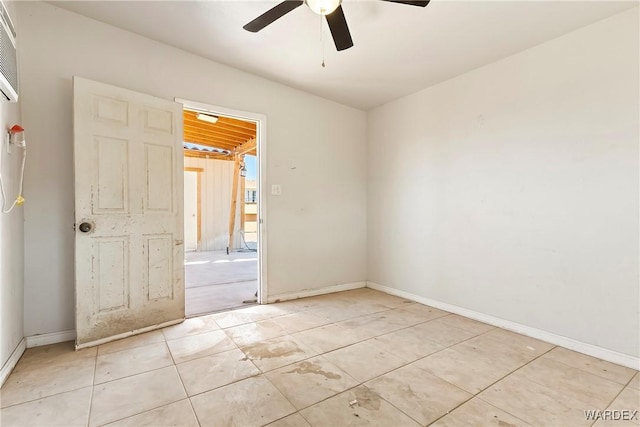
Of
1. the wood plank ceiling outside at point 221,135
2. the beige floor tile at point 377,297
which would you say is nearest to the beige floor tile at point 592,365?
the beige floor tile at point 377,297

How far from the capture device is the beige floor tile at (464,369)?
6.15 feet

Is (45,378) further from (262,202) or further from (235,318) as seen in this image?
(262,202)

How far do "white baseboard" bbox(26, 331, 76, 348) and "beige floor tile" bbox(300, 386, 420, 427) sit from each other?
6.97 feet

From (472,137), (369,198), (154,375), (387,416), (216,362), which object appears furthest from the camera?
(369,198)

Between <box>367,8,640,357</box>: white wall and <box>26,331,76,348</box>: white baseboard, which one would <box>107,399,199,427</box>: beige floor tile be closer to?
<box>26,331,76,348</box>: white baseboard

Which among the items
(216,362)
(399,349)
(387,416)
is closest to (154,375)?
(216,362)

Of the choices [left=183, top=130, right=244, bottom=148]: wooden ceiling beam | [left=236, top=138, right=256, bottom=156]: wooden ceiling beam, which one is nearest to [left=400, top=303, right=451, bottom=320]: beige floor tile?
[left=236, top=138, right=256, bottom=156]: wooden ceiling beam

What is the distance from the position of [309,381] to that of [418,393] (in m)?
0.67

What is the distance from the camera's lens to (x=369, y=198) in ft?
14.2

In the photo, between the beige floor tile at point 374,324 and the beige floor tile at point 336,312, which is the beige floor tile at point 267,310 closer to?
the beige floor tile at point 336,312

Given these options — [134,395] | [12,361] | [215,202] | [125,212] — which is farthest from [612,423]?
[215,202]

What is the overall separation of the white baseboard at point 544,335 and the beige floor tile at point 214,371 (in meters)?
2.26

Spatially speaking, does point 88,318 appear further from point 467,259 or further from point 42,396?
point 467,259

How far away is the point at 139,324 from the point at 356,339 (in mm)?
1899
